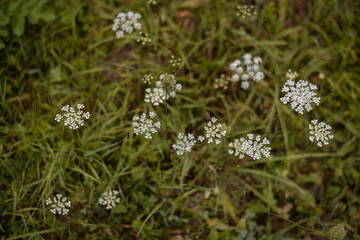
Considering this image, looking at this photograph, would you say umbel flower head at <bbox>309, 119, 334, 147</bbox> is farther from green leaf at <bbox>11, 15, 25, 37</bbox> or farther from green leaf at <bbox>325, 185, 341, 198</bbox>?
green leaf at <bbox>11, 15, 25, 37</bbox>

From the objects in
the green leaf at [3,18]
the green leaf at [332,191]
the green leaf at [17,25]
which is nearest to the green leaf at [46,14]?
the green leaf at [17,25]

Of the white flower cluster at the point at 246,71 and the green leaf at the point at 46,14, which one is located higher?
the green leaf at the point at 46,14

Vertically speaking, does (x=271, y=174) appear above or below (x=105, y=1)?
below

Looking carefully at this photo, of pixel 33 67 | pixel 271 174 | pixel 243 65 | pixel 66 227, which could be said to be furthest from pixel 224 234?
pixel 33 67

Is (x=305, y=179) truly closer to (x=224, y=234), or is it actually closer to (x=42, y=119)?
(x=224, y=234)

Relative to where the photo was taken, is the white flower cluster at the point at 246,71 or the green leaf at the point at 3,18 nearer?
the green leaf at the point at 3,18

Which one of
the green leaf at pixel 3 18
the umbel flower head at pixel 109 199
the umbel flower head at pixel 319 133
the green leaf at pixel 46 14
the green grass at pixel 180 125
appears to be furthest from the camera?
the green leaf at pixel 46 14

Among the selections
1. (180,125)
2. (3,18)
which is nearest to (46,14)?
(3,18)

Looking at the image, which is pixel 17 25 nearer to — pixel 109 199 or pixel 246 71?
pixel 109 199

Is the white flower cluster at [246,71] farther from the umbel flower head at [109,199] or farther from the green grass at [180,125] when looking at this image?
the umbel flower head at [109,199]
